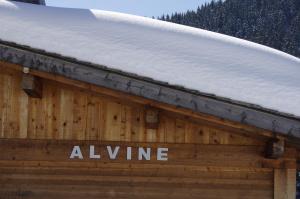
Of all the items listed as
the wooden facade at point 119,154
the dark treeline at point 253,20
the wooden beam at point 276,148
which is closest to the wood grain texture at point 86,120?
the wooden facade at point 119,154

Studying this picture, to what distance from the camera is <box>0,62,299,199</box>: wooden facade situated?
18.6 ft

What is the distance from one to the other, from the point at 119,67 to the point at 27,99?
134cm

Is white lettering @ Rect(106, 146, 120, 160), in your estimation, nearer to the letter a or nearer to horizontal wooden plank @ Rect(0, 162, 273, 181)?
horizontal wooden plank @ Rect(0, 162, 273, 181)

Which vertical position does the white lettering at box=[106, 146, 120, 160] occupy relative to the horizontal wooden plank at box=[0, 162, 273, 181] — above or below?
above

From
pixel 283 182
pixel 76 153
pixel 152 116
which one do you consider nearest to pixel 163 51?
pixel 152 116

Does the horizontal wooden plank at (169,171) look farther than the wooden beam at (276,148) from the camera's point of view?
Yes

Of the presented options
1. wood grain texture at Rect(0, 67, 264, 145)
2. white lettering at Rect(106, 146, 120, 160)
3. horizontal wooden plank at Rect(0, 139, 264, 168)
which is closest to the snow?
wood grain texture at Rect(0, 67, 264, 145)

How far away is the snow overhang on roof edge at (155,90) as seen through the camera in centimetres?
501

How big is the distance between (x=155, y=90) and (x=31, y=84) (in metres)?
1.52

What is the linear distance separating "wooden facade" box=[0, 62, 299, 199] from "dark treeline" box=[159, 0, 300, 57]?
192 feet

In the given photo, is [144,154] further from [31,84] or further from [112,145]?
[31,84]

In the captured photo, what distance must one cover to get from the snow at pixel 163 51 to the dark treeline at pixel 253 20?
5761cm

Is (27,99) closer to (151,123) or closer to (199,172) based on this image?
(151,123)

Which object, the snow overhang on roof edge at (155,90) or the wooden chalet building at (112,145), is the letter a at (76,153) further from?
the snow overhang on roof edge at (155,90)
